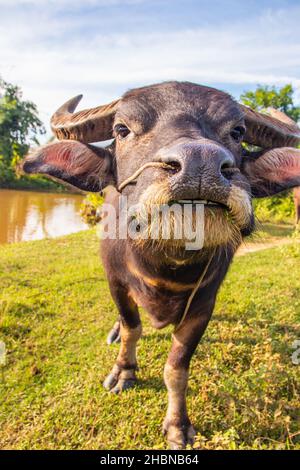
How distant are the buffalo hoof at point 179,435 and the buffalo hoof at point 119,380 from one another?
1.34 ft

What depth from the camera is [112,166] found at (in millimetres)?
1781

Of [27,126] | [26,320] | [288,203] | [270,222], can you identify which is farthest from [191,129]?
[27,126]

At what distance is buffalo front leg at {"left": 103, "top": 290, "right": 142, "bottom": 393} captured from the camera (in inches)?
88.0

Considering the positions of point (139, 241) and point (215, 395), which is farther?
point (215, 395)

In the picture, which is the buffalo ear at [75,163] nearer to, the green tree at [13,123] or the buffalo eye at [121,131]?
the buffalo eye at [121,131]

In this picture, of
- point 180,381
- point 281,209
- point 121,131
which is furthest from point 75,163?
point 281,209

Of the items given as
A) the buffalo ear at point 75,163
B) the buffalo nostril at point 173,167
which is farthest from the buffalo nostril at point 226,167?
the buffalo ear at point 75,163

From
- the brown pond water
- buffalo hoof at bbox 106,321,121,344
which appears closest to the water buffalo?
buffalo hoof at bbox 106,321,121,344

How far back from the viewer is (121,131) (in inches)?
62.2

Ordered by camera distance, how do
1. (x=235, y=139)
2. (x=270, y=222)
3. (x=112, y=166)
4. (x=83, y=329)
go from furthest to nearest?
1. (x=270, y=222)
2. (x=83, y=329)
3. (x=112, y=166)
4. (x=235, y=139)

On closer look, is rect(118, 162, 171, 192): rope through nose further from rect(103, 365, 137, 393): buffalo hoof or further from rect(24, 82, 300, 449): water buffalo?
rect(103, 365, 137, 393): buffalo hoof

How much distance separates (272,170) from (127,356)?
4.89ft

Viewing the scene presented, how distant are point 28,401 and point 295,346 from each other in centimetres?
194

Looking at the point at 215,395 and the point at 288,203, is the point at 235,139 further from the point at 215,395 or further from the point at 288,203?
the point at 288,203
